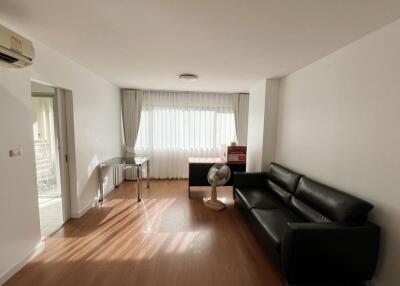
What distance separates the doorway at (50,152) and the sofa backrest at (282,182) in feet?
10.4

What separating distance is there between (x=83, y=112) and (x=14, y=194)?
5.13 ft

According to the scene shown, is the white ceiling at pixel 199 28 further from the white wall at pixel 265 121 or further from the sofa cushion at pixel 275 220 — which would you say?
the sofa cushion at pixel 275 220

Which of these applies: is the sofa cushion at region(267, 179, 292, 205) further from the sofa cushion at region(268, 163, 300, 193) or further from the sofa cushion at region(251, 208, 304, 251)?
the sofa cushion at region(251, 208, 304, 251)

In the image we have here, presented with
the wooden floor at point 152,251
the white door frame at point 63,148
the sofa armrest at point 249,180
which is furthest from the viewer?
the sofa armrest at point 249,180

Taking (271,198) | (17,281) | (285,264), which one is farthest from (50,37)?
(271,198)

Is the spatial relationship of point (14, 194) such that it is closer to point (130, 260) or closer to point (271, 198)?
point (130, 260)

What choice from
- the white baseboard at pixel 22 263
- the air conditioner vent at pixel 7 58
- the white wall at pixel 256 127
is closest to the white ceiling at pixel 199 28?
the air conditioner vent at pixel 7 58

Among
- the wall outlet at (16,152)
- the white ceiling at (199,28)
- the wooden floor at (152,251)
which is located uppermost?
the white ceiling at (199,28)

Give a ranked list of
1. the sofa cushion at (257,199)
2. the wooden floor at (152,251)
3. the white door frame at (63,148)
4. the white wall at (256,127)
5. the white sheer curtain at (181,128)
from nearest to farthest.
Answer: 1. the wooden floor at (152,251)
2. the sofa cushion at (257,199)
3. the white door frame at (63,148)
4. the white wall at (256,127)
5. the white sheer curtain at (181,128)

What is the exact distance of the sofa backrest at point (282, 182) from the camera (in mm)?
2617

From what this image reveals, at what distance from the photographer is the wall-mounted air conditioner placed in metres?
1.40

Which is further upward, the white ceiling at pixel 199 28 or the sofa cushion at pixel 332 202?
the white ceiling at pixel 199 28

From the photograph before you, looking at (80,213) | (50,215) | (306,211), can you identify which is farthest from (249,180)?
(50,215)

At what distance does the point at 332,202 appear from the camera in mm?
1909
